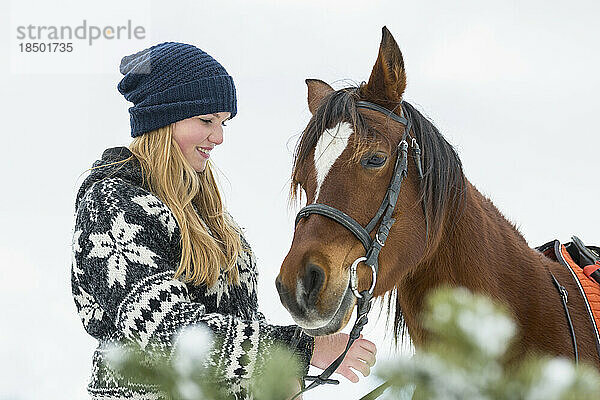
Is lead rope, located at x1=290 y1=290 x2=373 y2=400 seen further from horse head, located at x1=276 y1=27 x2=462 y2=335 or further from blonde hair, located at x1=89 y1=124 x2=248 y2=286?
blonde hair, located at x1=89 y1=124 x2=248 y2=286

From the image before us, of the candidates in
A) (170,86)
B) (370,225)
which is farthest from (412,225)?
(170,86)

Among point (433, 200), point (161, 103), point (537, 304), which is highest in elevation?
point (161, 103)

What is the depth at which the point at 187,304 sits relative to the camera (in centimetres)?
94

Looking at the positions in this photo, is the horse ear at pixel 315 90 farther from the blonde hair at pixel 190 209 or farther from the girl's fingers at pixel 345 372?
the girl's fingers at pixel 345 372

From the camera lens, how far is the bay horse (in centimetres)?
108

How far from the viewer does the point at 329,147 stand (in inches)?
44.2

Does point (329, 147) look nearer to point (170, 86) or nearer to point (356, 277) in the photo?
point (356, 277)

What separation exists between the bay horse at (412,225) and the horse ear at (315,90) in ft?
0.47

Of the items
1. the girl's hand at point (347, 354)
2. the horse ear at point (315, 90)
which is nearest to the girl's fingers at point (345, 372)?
the girl's hand at point (347, 354)

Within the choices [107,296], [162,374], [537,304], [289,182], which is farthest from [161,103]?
[162,374]

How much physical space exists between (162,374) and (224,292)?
3.07 ft

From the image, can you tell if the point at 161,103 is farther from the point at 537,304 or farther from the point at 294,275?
the point at 537,304

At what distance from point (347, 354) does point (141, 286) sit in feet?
1.15

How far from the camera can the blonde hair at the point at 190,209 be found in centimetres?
113
